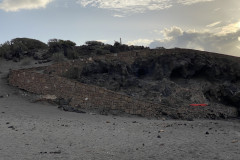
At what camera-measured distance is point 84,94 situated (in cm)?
1177

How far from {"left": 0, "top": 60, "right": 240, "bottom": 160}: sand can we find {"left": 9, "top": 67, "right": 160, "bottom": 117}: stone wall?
59 cm

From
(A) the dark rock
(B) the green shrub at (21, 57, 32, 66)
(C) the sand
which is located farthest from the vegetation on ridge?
(C) the sand

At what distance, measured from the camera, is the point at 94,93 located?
11594 mm

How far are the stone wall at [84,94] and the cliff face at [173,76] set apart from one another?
2.04 meters

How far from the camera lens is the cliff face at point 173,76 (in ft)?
46.6

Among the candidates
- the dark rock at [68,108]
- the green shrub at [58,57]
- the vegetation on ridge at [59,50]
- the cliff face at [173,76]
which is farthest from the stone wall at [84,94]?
the vegetation on ridge at [59,50]

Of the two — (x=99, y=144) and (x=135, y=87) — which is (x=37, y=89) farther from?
(x=99, y=144)

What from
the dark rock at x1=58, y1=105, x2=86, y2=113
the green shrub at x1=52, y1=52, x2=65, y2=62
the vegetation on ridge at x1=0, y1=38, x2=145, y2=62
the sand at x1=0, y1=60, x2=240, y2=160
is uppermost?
the vegetation on ridge at x1=0, y1=38, x2=145, y2=62

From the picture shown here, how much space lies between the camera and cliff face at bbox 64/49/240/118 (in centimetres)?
1421

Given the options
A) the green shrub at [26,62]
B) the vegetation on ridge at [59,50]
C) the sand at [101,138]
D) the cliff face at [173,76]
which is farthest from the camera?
the vegetation on ridge at [59,50]

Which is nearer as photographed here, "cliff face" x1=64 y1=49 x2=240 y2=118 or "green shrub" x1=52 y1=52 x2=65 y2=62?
"cliff face" x1=64 y1=49 x2=240 y2=118

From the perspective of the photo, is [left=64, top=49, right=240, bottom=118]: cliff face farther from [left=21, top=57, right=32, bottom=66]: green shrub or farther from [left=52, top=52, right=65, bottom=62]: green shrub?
[left=21, top=57, right=32, bottom=66]: green shrub

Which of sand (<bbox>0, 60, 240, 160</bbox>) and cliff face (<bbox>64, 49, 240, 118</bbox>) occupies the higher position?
cliff face (<bbox>64, 49, 240, 118</bbox>)

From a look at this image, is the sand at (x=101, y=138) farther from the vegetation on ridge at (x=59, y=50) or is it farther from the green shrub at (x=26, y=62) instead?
the vegetation on ridge at (x=59, y=50)
